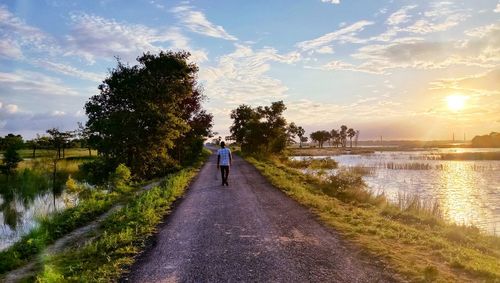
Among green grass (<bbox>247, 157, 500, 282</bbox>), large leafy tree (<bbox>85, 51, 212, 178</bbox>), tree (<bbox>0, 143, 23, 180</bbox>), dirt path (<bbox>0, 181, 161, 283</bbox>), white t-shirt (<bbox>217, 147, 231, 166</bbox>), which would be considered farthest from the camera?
tree (<bbox>0, 143, 23, 180</bbox>)

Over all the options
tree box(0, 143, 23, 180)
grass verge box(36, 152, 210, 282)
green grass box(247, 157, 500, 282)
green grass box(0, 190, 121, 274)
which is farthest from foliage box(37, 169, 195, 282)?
tree box(0, 143, 23, 180)

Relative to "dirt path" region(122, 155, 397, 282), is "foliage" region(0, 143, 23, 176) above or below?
above

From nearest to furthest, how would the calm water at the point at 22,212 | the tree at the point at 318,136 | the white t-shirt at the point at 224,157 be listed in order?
1. the calm water at the point at 22,212
2. the white t-shirt at the point at 224,157
3. the tree at the point at 318,136

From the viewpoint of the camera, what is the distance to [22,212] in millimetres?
19953

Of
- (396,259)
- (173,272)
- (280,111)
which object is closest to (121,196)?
(173,272)

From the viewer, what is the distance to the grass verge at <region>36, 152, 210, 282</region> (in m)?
7.62

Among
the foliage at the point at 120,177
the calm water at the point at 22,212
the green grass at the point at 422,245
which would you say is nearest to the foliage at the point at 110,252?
the calm water at the point at 22,212

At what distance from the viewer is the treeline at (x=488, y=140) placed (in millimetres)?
184812

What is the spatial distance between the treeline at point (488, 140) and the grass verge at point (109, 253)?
20858 centimetres

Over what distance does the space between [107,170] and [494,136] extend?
20335 centimetres

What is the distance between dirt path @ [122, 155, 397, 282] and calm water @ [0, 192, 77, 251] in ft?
20.2

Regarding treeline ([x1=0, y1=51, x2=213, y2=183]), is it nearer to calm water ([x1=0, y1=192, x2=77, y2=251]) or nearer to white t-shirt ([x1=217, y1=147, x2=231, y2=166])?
calm water ([x1=0, y1=192, x2=77, y2=251])

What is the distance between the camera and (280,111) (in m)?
66.8

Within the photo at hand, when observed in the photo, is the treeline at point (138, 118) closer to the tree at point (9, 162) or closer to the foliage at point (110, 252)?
the tree at point (9, 162)
